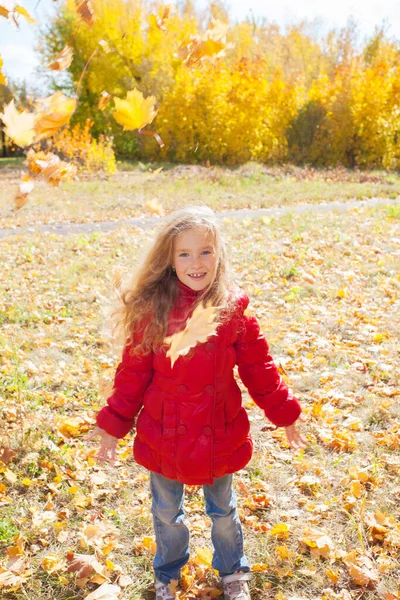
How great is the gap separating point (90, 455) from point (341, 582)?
1515mm

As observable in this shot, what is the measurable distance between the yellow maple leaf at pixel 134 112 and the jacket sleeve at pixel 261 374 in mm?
942

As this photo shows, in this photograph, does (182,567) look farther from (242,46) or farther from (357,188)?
(242,46)

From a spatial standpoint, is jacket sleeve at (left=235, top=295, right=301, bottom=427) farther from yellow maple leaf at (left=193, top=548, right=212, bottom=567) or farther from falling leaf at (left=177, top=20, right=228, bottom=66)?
falling leaf at (left=177, top=20, right=228, bottom=66)

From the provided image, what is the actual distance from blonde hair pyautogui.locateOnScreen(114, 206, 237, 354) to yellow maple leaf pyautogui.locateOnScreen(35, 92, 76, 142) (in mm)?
593

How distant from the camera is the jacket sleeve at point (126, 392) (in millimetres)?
2047

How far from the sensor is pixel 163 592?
2242 millimetres

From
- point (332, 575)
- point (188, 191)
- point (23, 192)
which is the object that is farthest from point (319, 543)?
point (188, 191)

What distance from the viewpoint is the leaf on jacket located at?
191 cm

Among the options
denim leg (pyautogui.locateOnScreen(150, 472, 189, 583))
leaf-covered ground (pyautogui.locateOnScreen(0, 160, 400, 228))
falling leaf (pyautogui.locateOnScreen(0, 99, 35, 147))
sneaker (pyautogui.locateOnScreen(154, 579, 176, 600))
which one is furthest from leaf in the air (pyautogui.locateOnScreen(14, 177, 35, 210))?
leaf-covered ground (pyautogui.locateOnScreen(0, 160, 400, 228))

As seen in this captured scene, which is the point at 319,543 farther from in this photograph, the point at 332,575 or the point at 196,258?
the point at 196,258

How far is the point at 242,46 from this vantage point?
116ft

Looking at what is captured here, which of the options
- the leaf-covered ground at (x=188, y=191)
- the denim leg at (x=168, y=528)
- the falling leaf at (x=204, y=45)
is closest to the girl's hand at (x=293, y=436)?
the denim leg at (x=168, y=528)

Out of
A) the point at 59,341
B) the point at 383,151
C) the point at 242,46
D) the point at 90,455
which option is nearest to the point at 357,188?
the point at 383,151

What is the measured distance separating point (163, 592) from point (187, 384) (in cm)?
92
